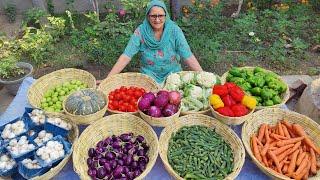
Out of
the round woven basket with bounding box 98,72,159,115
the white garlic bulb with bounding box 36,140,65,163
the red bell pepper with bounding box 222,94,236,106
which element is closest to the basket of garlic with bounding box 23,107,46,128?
the white garlic bulb with bounding box 36,140,65,163

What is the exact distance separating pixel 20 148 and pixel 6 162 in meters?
0.15

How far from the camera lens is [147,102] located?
8.98 ft

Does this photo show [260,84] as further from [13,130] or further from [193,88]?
[13,130]

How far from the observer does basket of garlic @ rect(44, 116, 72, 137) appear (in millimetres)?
2645

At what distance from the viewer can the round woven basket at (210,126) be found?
245 centimetres

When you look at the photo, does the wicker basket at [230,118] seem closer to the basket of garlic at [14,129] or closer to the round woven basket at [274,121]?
the round woven basket at [274,121]

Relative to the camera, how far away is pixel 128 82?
3.50 m

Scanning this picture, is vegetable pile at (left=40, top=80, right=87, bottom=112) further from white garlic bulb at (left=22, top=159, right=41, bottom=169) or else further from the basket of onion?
the basket of onion

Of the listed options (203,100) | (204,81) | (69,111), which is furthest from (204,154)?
(69,111)

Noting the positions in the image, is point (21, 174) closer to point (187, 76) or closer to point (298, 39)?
point (187, 76)

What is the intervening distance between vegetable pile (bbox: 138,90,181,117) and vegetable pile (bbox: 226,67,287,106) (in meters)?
0.79

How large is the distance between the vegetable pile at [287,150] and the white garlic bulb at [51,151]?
62.4 inches

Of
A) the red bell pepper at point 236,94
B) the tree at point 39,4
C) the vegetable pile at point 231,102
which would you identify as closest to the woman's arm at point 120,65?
the vegetable pile at point 231,102

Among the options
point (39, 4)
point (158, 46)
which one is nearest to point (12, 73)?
point (39, 4)
